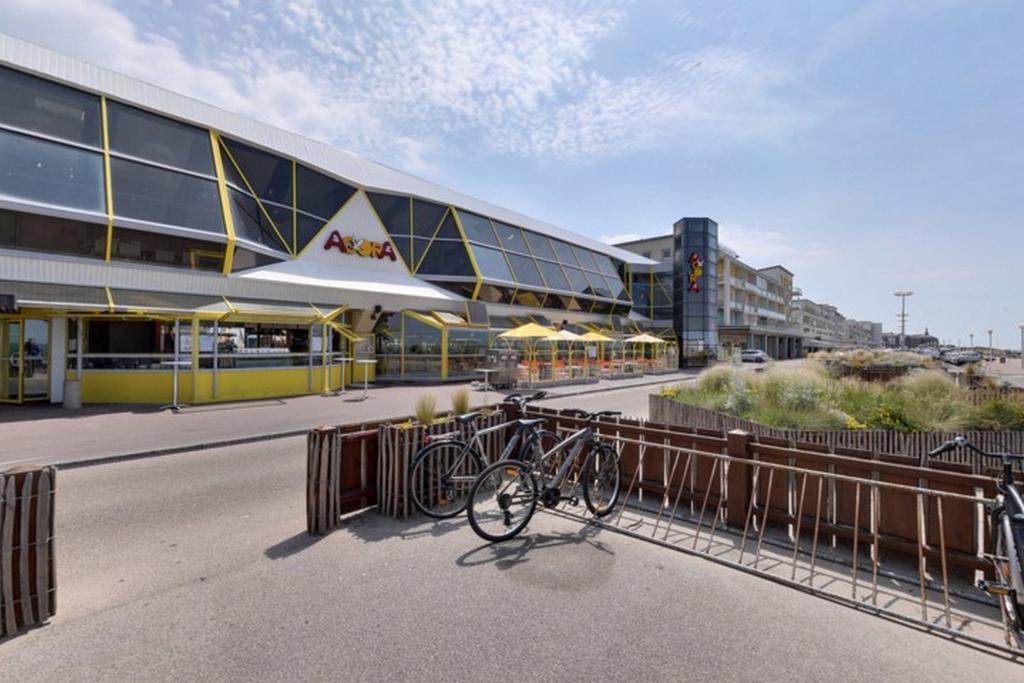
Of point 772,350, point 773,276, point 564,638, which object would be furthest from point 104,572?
point 773,276

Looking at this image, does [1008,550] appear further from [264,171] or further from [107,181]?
[264,171]

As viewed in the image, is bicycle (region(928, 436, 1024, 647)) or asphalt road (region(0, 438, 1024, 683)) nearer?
asphalt road (region(0, 438, 1024, 683))

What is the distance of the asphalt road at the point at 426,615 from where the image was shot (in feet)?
9.43

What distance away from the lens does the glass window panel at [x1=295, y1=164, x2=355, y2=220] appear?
2219cm

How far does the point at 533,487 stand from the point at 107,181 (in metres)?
17.6

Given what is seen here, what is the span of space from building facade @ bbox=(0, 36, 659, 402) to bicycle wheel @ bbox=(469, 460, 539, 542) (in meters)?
12.7

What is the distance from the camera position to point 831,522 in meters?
4.69

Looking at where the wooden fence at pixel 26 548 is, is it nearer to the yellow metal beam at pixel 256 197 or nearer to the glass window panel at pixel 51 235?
the glass window panel at pixel 51 235

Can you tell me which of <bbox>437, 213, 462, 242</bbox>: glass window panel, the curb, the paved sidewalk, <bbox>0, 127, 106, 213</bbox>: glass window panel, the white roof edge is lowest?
the curb

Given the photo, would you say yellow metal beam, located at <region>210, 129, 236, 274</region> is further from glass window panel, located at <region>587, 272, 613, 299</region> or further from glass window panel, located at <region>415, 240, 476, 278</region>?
glass window panel, located at <region>587, 272, 613, 299</region>

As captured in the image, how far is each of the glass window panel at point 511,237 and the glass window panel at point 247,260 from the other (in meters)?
16.0

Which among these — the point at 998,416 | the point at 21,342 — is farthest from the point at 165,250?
the point at 998,416

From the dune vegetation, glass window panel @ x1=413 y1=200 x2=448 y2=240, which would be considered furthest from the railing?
glass window panel @ x1=413 y1=200 x2=448 y2=240

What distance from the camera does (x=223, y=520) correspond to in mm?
5309
